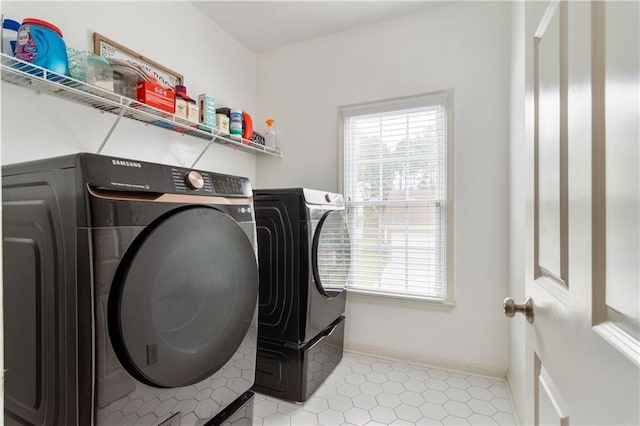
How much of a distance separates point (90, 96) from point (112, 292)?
106 centimetres

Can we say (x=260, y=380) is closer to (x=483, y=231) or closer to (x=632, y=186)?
(x=483, y=231)

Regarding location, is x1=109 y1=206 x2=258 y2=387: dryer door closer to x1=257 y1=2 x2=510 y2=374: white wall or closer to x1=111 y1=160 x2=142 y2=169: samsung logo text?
x1=111 y1=160 x2=142 y2=169: samsung logo text

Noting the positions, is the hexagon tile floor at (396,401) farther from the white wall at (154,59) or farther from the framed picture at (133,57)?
the framed picture at (133,57)

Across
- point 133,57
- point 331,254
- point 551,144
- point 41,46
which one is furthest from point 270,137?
point 551,144

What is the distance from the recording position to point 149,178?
876mm

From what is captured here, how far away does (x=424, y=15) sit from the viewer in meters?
2.23

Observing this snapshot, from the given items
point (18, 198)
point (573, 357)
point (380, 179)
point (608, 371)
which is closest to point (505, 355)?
point (380, 179)

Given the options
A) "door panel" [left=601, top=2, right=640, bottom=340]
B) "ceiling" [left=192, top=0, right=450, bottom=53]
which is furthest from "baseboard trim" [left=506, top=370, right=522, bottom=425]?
"ceiling" [left=192, top=0, right=450, bottom=53]

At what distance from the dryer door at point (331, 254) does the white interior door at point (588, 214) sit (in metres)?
1.17

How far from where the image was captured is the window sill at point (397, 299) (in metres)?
2.17

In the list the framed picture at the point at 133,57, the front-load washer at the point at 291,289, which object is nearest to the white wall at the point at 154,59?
the framed picture at the point at 133,57

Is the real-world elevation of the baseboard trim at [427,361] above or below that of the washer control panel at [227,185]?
below

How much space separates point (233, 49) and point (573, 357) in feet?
9.21

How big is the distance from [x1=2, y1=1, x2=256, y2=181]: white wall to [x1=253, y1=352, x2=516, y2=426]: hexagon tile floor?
1.64 meters
